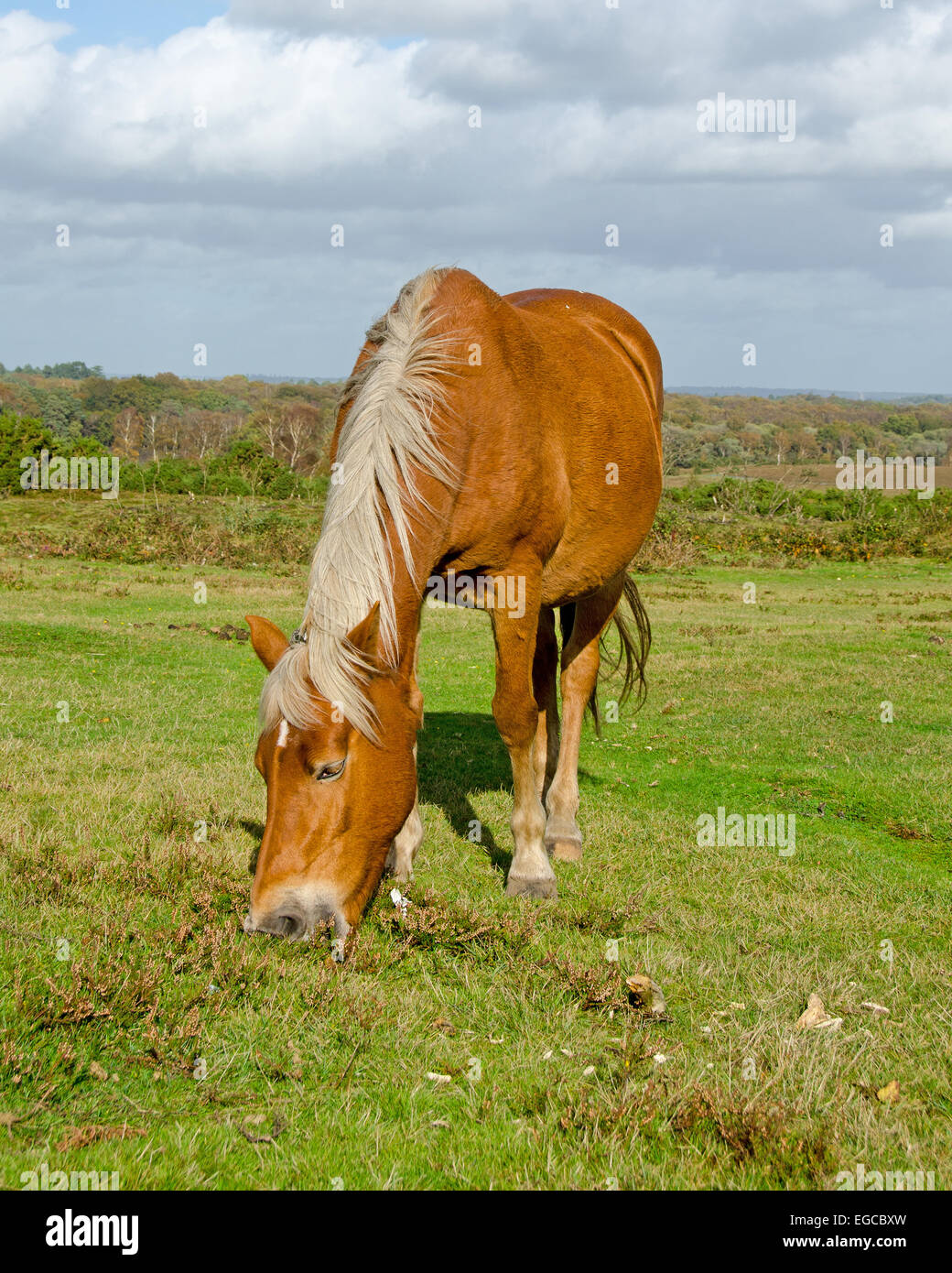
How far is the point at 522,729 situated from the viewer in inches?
194

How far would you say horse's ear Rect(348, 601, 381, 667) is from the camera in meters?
3.74

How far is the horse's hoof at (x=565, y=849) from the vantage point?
5734 millimetres

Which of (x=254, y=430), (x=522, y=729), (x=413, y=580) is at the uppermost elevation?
(x=254, y=430)

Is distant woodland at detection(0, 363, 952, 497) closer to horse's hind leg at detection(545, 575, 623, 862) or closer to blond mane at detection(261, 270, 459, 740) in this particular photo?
horse's hind leg at detection(545, 575, 623, 862)

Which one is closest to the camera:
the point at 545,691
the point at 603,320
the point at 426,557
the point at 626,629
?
the point at 426,557

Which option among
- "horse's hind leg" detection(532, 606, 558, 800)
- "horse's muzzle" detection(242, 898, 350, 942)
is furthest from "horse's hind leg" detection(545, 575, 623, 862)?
"horse's muzzle" detection(242, 898, 350, 942)

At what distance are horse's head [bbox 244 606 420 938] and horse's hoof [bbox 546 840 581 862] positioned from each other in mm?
2030

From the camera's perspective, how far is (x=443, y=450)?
4.30 meters

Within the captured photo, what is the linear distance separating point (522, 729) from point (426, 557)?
115cm

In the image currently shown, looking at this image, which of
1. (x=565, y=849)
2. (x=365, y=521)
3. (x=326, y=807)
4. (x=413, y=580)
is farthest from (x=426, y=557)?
(x=565, y=849)

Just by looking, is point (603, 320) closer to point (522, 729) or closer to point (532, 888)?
point (522, 729)

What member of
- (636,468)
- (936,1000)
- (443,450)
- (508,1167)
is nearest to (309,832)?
(508,1167)

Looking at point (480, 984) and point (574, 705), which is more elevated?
point (574, 705)

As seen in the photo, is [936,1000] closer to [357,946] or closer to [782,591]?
[357,946]
